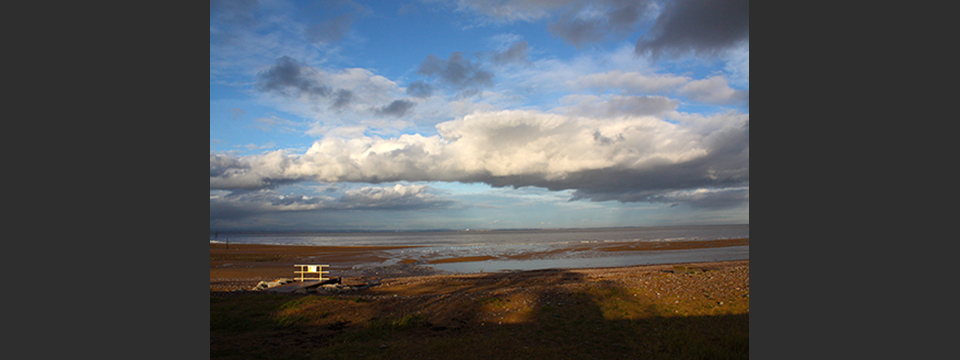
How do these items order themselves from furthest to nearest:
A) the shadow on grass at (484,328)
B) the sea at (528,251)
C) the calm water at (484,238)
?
the calm water at (484,238) < the sea at (528,251) < the shadow on grass at (484,328)

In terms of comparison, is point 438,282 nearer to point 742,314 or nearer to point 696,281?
point 696,281

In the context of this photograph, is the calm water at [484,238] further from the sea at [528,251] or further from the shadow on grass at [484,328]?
the shadow on grass at [484,328]

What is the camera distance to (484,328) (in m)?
9.53

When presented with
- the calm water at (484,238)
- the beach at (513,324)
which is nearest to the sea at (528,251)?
the calm water at (484,238)

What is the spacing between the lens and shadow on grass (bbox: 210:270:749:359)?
25.2ft

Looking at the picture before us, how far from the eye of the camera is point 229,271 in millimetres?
29906

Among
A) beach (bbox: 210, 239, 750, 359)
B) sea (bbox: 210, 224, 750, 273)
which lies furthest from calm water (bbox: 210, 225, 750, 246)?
beach (bbox: 210, 239, 750, 359)

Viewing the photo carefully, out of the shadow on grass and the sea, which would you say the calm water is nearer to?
the sea

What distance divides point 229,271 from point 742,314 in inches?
1304

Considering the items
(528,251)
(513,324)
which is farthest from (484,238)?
(513,324)

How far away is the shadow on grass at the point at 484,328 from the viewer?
25.2 ft

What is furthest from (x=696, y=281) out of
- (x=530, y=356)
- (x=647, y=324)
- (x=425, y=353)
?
(x=425, y=353)

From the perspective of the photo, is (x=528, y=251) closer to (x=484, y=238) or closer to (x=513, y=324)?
(x=513, y=324)

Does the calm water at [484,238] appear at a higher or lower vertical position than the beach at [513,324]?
lower
